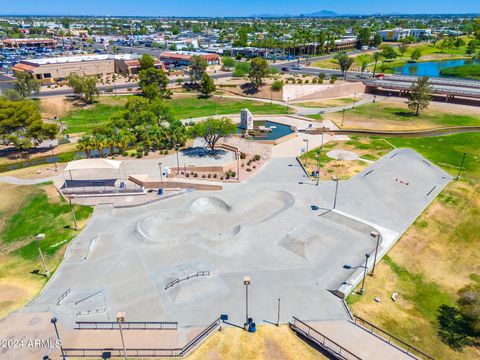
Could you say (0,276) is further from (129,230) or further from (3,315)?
(129,230)

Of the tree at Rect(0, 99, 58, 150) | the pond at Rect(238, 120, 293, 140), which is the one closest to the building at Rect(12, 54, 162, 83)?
the tree at Rect(0, 99, 58, 150)

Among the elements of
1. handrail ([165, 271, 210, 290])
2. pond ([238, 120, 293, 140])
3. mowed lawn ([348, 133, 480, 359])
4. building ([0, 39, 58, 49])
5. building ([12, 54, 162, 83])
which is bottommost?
mowed lawn ([348, 133, 480, 359])

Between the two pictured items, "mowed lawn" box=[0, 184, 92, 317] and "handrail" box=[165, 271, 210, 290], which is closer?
"handrail" box=[165, 271, 210, 290]

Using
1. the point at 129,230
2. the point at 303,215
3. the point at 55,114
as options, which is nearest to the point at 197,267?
the point at 129,230

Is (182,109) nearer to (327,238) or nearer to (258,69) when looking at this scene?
(258,69)

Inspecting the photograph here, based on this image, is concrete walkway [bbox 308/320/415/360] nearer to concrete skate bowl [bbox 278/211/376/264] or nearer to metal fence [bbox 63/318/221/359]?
concrete skate bowl [bbox 278/211/376/264]

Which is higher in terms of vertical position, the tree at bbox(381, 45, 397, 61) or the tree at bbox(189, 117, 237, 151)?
the tree at bbox(381, 45, 397, 61)

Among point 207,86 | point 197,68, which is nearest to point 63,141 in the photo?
point 207,86
